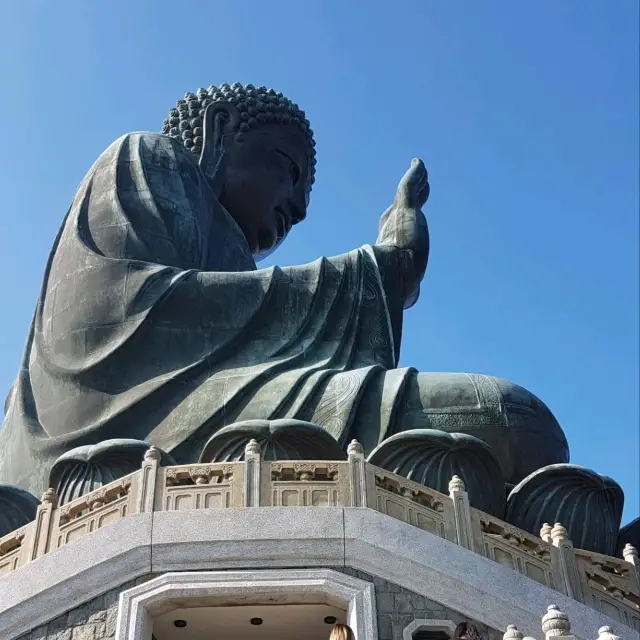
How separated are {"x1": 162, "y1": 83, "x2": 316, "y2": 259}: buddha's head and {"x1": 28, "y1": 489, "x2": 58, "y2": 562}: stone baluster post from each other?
6888 millimetres

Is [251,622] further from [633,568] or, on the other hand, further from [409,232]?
[409,232]

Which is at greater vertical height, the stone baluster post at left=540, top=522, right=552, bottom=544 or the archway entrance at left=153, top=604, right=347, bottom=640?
the stone baluster post at left=540, top=522, right=552, bottom=544

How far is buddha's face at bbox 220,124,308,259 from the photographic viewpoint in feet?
47.6

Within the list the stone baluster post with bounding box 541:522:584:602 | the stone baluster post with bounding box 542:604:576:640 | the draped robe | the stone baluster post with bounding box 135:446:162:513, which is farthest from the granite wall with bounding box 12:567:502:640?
the draped robe

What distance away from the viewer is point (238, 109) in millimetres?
14750

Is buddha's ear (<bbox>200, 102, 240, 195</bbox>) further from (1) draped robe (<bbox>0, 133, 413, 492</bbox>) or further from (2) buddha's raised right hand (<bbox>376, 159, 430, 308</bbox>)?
(2) buddha's raised right hand (<bbox>376, 159, 430, 308</bbox>)

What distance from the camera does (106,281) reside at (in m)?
11.8

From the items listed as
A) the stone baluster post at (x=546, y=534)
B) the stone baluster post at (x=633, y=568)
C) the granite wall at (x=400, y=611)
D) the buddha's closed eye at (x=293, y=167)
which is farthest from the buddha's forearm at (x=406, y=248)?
the granite wall at (x=400, y=611)

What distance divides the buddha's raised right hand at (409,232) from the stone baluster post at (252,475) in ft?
17.1

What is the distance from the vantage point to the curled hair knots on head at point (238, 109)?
14695mm

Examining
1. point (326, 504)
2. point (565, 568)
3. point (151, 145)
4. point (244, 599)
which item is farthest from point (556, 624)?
point (151, 145)

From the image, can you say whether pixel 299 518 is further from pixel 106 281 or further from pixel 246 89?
pixel 246 89

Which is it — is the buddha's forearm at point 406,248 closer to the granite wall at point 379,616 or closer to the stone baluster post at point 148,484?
the stone baluster post at point 148,484

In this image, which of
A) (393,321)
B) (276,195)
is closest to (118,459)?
(393,321)
